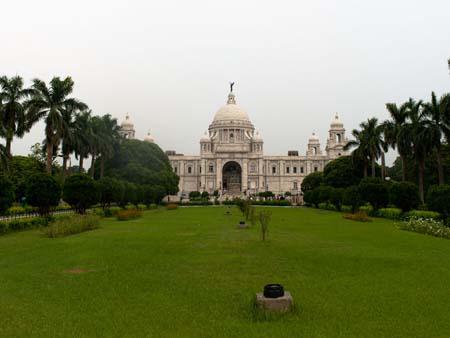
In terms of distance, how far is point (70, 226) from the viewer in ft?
71.4

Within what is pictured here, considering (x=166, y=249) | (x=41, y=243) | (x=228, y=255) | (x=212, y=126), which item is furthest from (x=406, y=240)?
(x=212, y=126)

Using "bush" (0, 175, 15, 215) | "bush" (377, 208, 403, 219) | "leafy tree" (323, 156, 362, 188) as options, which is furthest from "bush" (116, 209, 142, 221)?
"leafy tree" (323, 156, 362, 188)

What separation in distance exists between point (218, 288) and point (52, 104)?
32.8 meters

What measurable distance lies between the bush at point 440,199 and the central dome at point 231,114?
97.2 meters

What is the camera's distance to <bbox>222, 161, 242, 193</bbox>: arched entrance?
119m

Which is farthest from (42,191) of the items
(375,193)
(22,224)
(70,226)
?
(375,193)

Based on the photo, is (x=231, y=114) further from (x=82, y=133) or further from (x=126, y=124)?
(x=82, y=133)

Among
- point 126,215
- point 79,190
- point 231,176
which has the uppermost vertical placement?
point 231,176

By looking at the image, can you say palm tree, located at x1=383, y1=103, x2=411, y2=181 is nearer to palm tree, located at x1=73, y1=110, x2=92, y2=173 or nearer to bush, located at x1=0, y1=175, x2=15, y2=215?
palm tree, located at x1=73, y1=110, x2=92, y2=173

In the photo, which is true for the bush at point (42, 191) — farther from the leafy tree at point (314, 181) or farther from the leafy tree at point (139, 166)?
the leafy tree at point (314, 181)

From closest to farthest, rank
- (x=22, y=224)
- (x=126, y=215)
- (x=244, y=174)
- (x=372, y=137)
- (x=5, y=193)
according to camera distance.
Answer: (x=5, y=193) → (x=22, y=224) → (x=126, y=215) → (x=372, y=137) → (x=244, y=174)

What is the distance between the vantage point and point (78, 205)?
32219 millimetres

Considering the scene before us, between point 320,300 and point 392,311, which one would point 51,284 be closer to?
point 320,300

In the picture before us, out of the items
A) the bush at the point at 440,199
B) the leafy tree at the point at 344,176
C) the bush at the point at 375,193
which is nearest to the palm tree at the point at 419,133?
the bush at the point at 375,193
